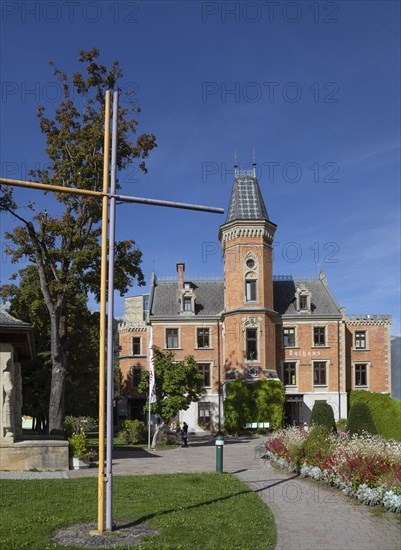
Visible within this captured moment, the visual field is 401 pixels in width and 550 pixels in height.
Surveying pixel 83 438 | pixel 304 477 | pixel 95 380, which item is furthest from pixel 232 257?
pixel 304 477

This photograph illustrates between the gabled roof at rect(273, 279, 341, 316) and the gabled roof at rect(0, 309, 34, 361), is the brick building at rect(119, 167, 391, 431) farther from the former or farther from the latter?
the gabled roof at rect(0, 309, 34, 361)

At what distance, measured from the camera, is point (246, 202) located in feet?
153

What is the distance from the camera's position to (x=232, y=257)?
4578cm

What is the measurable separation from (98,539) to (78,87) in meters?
22.7

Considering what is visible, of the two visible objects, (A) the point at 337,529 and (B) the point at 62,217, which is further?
(B) the point at 62,217

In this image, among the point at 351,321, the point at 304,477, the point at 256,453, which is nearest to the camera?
the point at 304,477

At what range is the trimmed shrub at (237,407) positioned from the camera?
1651 inches

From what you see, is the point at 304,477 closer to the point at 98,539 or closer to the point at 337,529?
the point at 337,529

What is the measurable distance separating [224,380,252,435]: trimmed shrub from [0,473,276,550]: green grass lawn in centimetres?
2554

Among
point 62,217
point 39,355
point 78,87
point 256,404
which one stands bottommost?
point 256,404

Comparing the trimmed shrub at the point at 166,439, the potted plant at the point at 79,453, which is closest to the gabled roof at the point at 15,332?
the potted plant at the point at 79,453

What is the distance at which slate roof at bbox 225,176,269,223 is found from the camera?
45844 mm

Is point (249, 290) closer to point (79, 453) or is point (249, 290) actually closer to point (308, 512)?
point (79, 453)

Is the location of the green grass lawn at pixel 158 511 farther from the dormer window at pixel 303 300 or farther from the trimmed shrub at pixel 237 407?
the dormer window at pixel 303 300
